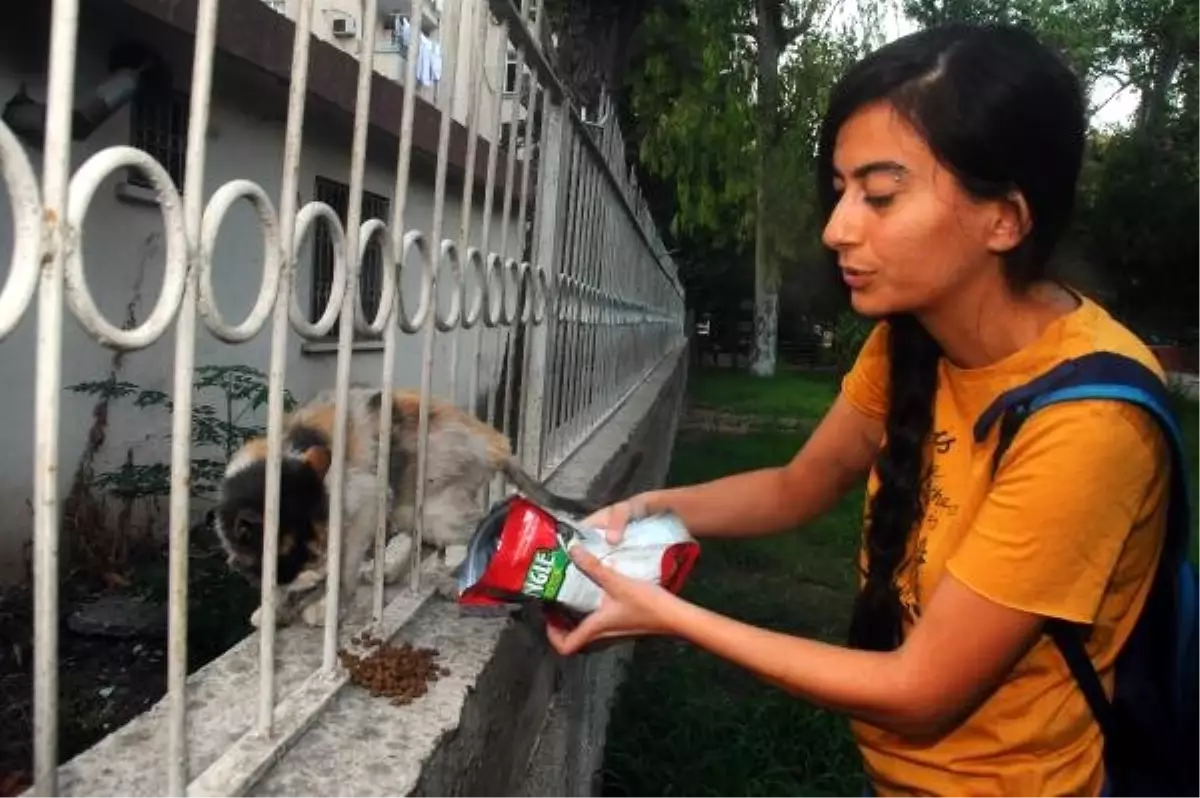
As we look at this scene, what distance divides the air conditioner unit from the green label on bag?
6053 mm

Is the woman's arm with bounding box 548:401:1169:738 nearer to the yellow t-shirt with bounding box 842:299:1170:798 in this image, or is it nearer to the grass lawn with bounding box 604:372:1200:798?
the yellow t-shirt with bounding box 842:299:1170:798

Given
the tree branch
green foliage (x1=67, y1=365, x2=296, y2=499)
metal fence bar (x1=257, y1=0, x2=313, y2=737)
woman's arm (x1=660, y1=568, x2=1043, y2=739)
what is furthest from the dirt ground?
the tree branch

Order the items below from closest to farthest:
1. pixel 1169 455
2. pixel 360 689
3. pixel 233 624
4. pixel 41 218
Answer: pixel 41 218 → pixel 1169 455 → pixel 360 689 → pixel 233 624

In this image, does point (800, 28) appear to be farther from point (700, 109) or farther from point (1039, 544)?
point (1039, 544)

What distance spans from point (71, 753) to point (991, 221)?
8.27 ft

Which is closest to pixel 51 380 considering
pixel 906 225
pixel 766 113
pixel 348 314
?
pixel 348 314

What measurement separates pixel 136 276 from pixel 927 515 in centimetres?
437

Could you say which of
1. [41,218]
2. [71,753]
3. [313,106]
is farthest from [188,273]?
[313,106]

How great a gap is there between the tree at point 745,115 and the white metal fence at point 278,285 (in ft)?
34.0

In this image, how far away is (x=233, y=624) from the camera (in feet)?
11.0

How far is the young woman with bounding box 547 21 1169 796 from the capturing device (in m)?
1.32

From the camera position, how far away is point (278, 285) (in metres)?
1.39

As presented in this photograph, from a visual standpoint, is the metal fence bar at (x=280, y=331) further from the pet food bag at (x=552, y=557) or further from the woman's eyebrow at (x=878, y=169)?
the woman's eyebrow at (x=878, y=169)

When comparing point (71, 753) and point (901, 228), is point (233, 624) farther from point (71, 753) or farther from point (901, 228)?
point (901, 228)
